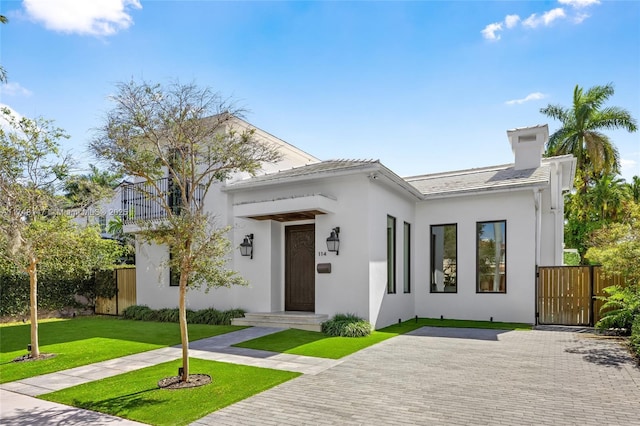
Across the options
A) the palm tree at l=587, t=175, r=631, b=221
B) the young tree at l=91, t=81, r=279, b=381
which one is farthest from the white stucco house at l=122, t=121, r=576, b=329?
the palm tree at l=587, t=175, r=631, b=221

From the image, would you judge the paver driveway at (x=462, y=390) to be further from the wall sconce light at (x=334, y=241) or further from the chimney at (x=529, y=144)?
the chimney at (x=529, y=144)

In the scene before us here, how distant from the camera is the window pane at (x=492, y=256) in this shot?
12.8 m

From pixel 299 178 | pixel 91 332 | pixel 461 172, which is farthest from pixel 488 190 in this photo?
pixel 91 332

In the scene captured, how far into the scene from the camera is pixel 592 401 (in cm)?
542

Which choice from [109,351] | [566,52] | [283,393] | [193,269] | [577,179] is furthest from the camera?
[577,179]

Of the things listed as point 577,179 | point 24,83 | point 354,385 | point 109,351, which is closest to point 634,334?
point 354,385

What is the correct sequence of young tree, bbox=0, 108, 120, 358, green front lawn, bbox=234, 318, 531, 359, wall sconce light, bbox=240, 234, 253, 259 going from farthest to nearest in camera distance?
wall sconce light, bbox=240, 234, 253, 259, green front lawn, bbox=234, 318, 531, 359, young tree, bbox=0, 108, 120, 358

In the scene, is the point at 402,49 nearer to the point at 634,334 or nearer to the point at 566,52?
the point at 566,52

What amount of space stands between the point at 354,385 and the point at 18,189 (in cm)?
724

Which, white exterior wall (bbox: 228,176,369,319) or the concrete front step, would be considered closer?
the concrete front step

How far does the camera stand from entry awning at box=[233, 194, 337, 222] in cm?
1087

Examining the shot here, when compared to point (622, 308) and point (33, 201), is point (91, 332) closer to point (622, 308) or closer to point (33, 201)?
point (33, 201)

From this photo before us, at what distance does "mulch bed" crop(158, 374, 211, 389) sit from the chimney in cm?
1279

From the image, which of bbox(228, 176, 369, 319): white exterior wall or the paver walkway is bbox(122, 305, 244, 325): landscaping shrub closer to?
bbox(228, 176, 369, 319): white exterior wall
